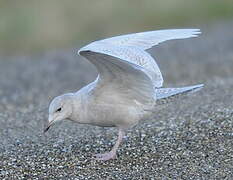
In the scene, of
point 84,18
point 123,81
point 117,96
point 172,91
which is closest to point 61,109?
point 117,96

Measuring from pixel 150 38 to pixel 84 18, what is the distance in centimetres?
1370

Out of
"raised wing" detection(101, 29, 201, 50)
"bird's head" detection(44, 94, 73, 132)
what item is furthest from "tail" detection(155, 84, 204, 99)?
"bird's head" detection(44, 94, 73, 132)

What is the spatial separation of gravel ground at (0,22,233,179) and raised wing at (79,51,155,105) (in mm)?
329

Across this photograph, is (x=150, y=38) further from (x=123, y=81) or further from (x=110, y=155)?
(x=110, y=155)

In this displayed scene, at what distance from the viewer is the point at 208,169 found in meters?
6.45

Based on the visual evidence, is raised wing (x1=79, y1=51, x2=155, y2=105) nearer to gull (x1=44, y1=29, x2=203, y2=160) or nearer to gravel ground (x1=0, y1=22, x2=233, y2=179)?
gull (x1=44, y1=29, x2=203, y2=160)

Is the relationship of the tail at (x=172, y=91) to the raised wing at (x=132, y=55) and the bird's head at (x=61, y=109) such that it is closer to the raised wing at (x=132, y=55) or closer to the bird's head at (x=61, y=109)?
the raised wing at (x=132, y=55)

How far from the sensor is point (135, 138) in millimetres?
7762

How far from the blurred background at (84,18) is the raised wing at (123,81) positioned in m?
11.4

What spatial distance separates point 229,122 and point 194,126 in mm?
407

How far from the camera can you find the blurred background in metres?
19.2

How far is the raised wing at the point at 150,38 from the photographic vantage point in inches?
273

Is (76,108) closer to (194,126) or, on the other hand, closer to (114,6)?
(194,126)

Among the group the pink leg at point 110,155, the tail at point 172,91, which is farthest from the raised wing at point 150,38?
the pink leg at point 110,155
